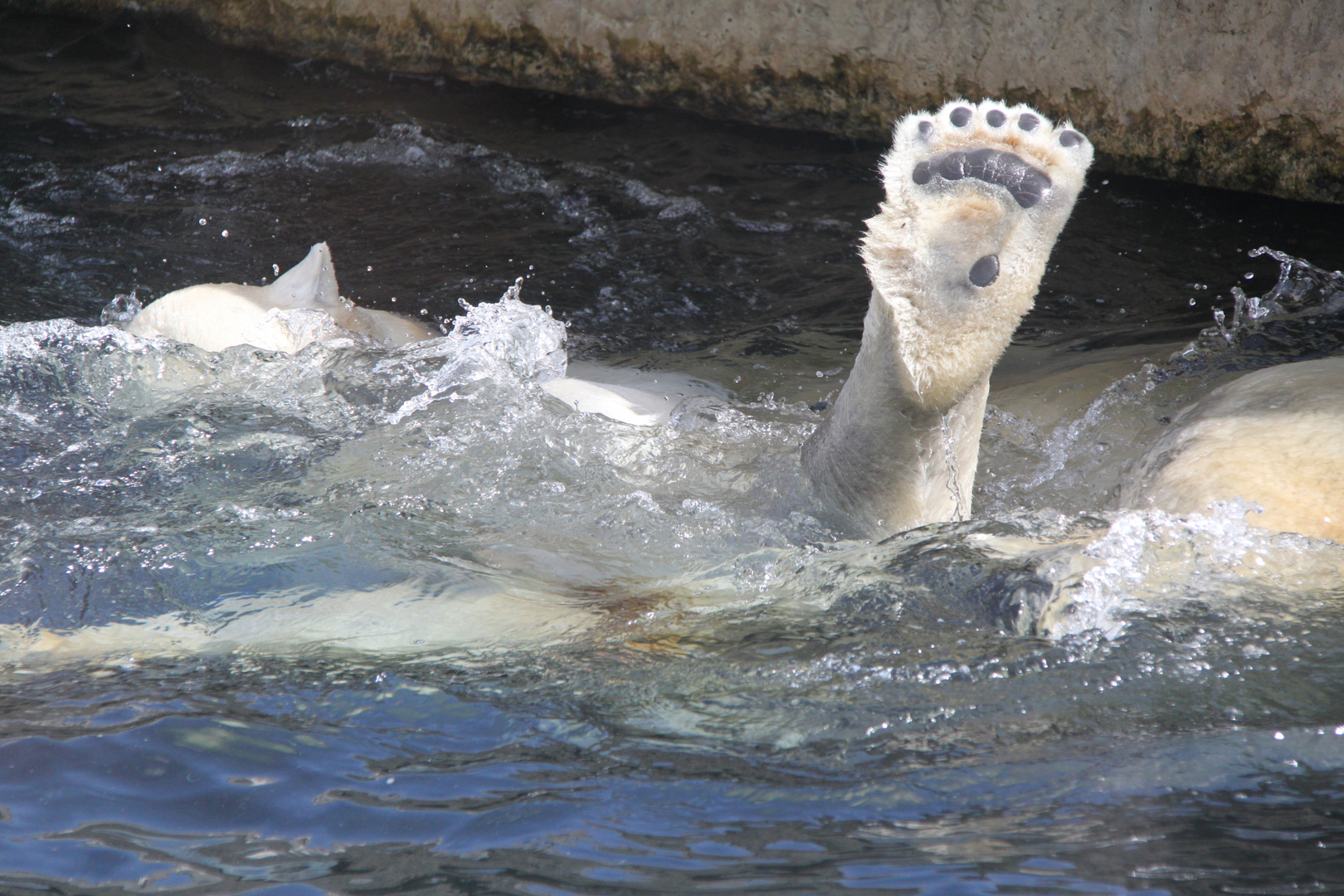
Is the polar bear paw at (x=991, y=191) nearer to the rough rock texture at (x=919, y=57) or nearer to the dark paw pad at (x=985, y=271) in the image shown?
the dark paw pad at (x=985, y=271)

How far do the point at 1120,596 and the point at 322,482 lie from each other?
171 cm

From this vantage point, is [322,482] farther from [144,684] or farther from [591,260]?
[591,260]

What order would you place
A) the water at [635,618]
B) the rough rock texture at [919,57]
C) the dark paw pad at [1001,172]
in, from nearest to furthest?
the water at [635,618] → the dark paw pad at [1001,172] → the rough rock texture at [919,57]

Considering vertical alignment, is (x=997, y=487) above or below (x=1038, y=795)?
above

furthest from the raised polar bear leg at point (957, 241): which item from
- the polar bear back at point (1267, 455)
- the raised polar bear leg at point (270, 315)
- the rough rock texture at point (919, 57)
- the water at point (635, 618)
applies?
the rough rock texture at point (919, 57)

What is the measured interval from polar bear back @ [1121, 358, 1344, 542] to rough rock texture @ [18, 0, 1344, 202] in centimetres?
265

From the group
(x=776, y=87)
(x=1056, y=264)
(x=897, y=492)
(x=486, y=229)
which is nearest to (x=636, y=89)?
(x=776, y=87)

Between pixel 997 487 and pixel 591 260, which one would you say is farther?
pixel 591 260

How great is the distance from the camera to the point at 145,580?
225 cm

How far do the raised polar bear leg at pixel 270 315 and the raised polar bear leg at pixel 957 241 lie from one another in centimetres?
176

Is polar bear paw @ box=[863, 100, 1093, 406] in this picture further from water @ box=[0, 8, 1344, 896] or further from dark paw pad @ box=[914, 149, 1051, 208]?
water @ box=[0, 8, 1344, 896]

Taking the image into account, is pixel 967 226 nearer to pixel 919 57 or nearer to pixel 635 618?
pixel 635 618

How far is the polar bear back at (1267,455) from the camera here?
7.16 feet

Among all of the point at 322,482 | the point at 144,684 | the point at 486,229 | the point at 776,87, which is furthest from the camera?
the point at 776,87
